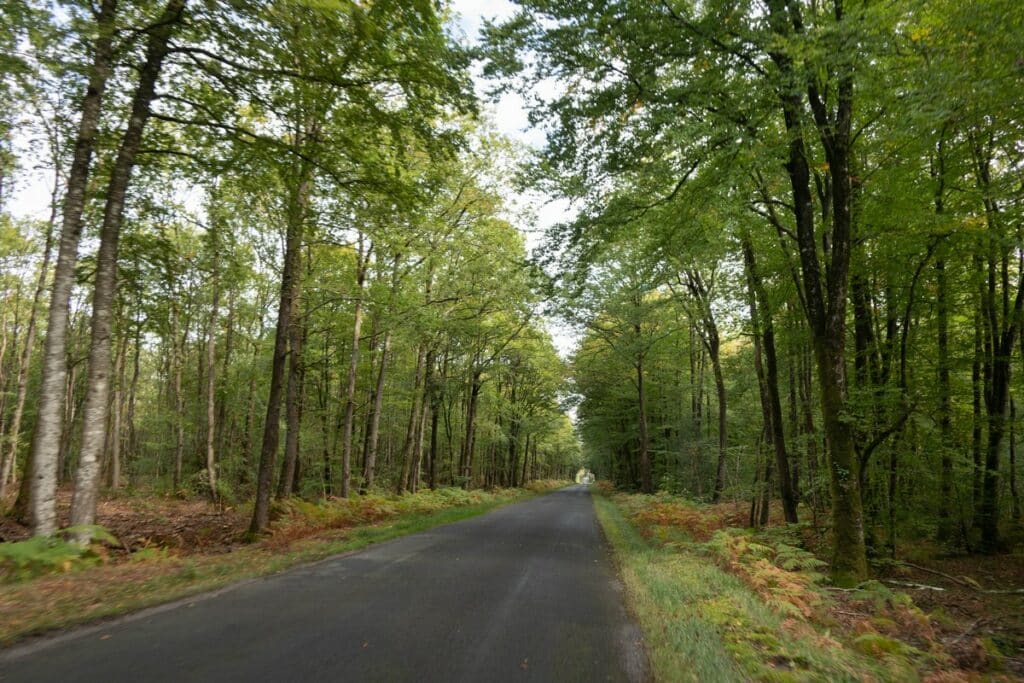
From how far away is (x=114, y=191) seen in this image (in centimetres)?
828

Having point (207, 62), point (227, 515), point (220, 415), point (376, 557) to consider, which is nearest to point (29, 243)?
point (220, 415)

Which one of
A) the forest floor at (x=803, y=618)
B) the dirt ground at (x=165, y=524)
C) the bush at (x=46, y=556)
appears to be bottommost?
the dirt ground at (x=165, y=524)

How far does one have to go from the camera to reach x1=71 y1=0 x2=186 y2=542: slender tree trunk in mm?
7734

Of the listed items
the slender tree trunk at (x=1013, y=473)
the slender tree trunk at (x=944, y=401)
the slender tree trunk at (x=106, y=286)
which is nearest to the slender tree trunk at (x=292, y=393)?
the slender tree trunk at (x=106, y=286)

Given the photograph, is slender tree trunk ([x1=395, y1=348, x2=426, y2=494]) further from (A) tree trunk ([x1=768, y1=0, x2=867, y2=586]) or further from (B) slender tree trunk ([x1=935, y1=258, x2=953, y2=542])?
(B) slender tree trunk ([x1=935, y1=258, x2=953, y2=542])

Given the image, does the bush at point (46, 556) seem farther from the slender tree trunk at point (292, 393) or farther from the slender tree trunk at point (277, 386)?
the slender tree trunk at point (292, 393)

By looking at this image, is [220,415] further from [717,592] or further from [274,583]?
[717,592]

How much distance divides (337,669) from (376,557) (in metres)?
5.41

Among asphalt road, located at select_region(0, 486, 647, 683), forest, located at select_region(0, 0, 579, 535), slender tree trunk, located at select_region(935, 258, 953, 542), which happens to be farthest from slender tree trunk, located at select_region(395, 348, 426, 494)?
slender tree trunk, located at select_region(935, 258, 953, 542)

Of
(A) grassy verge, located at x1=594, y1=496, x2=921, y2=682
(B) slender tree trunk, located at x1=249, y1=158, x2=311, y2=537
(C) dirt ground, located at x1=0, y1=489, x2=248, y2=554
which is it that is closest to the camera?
(A) grassy verge, located at x1=594, y1=496, x2=921, y2=682

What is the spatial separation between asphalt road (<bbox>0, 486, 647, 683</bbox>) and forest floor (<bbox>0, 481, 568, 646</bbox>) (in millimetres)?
528

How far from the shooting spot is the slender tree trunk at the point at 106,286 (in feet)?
25.4

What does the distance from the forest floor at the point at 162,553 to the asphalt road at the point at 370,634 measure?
1.73 feet

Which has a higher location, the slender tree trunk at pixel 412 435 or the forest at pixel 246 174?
the forest at pixel 246 174
